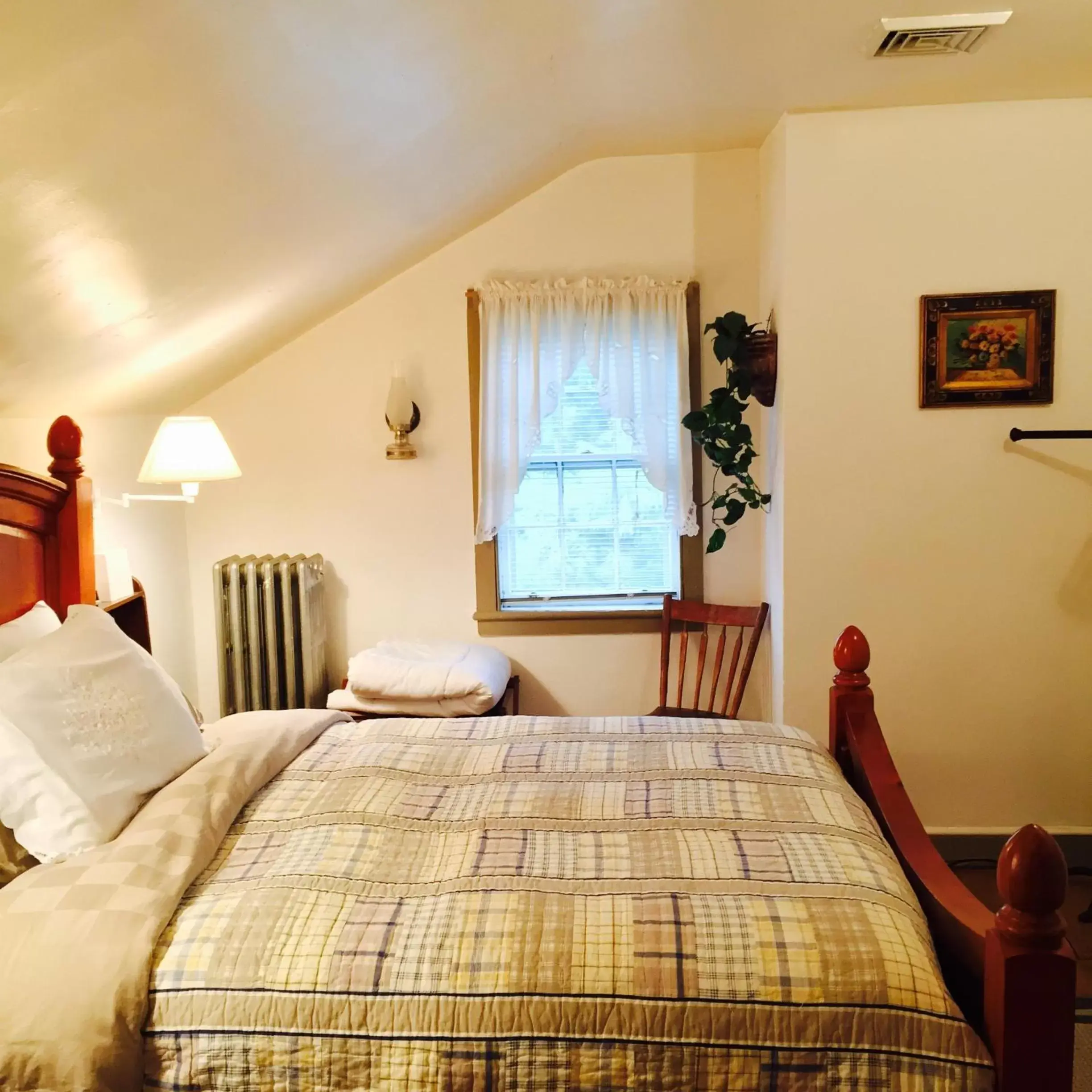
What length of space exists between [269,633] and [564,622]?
114 cm

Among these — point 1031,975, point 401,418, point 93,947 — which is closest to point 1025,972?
point 1031,975

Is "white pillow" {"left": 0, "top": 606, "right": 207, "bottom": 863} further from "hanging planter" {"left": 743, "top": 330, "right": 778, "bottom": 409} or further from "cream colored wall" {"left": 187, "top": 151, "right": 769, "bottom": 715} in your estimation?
"hanging planter" {"left": 743, "top": 330, "right": 778, "bottom": 409}

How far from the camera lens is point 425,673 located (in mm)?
3441

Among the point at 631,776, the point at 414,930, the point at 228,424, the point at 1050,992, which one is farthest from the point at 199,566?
the point at 1050,992

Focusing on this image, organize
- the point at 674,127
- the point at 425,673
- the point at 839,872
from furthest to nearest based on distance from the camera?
the point at 425,673, the point at 674,127, the point at 839,872

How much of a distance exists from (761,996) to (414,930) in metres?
0.55

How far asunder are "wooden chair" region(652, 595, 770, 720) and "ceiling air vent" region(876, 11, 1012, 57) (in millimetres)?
1793

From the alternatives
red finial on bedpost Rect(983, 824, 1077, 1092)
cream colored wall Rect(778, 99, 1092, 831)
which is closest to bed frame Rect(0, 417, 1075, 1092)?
red finial on bedpost Rect(983, 824, 1077, 1092)

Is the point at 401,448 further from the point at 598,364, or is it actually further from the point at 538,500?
the point at 598,364

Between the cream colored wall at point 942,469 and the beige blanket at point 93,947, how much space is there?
2127 mm

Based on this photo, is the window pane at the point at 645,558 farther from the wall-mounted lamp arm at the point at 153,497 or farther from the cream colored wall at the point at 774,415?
the wall-mounted lamp arm at the point at 153,497

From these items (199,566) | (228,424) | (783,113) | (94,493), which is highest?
(783,113)

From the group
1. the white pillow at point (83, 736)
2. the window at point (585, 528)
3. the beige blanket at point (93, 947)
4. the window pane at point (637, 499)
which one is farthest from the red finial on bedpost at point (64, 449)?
the window pane at point (637, 499)

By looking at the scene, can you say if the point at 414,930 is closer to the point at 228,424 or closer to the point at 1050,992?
the point at 1050,992
